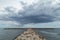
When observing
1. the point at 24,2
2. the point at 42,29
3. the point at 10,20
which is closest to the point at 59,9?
the point at 42,29

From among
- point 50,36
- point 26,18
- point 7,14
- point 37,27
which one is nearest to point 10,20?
point 7,14

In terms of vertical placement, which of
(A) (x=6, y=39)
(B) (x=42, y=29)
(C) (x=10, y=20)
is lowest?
(A) (x=6, y=39)

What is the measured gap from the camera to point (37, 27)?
69.4 inches

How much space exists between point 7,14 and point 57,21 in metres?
0.65

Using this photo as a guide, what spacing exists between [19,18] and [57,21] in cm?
49

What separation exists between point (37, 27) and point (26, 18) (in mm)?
184

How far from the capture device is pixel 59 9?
1.77 meters

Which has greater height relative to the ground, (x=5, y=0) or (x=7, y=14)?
(x=5, y=0)

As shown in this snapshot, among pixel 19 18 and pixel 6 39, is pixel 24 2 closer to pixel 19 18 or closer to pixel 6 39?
pixel 19 18

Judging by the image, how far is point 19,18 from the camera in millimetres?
1782

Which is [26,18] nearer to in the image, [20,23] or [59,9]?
[20,23]

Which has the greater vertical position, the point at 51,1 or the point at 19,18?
the point at 51,1

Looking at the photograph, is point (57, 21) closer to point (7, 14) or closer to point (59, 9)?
point (59, 9)

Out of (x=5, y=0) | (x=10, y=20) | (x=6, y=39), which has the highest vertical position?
(x=5, y=0)
